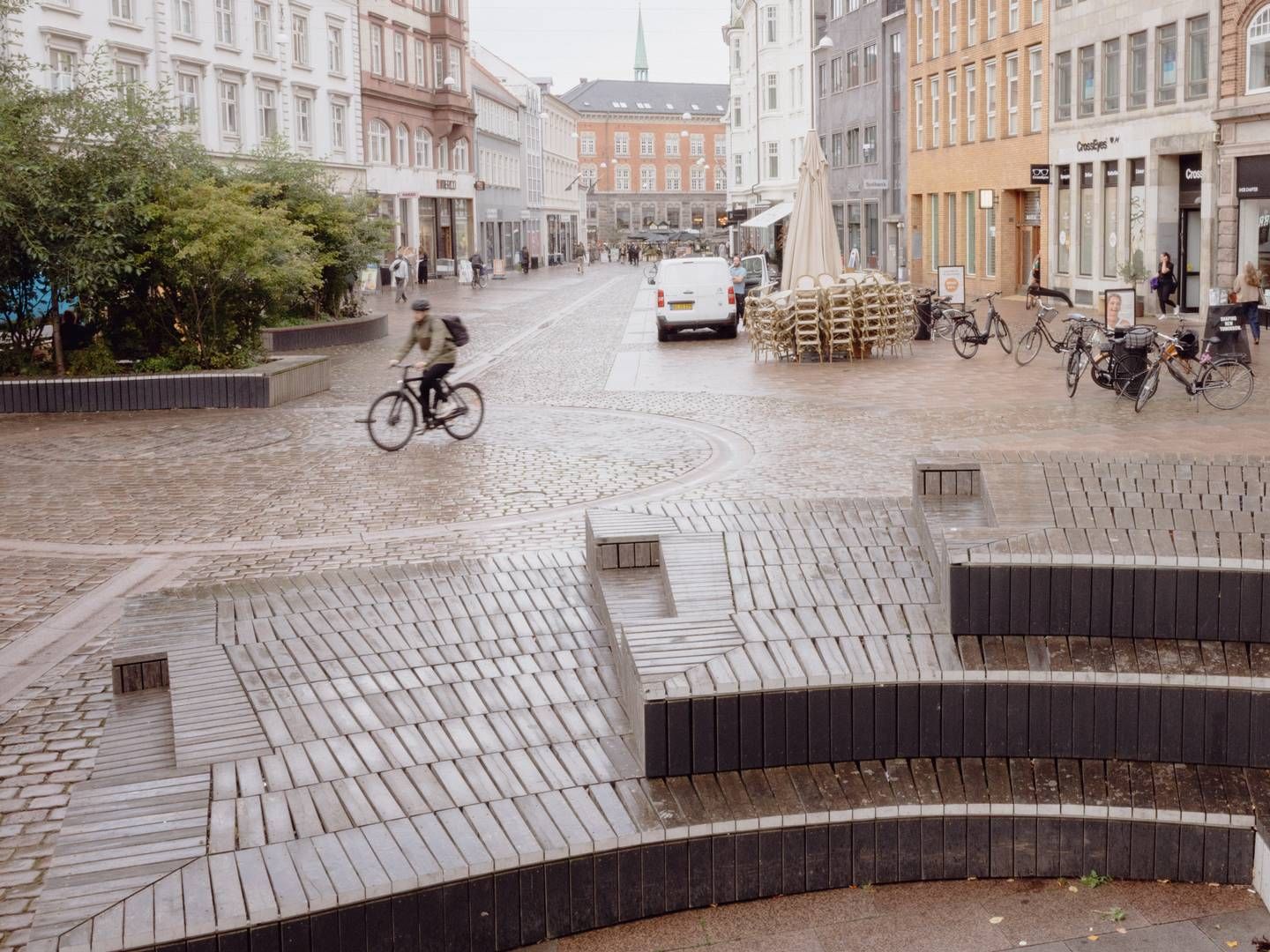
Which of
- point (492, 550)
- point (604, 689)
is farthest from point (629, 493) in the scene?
point (604, 689)

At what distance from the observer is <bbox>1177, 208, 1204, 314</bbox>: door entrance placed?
112 feet

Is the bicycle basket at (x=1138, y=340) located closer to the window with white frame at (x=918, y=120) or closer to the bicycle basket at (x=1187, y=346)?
the bicycle basket at (x=1187, y=346)

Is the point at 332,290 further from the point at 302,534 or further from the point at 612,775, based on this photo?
the point at 612,775

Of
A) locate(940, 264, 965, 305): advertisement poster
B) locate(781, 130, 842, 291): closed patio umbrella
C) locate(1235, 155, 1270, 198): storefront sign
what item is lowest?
locate(940, 264, 965, 305): advertisement poster

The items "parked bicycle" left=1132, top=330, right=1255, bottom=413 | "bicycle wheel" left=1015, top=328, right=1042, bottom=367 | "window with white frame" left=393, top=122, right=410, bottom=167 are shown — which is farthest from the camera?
"window with white frame" left=393, top=122, right=410, bottom=167

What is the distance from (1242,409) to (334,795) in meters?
14.0

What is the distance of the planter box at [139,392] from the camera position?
19406 mm

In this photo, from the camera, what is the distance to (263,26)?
53156 millimetres

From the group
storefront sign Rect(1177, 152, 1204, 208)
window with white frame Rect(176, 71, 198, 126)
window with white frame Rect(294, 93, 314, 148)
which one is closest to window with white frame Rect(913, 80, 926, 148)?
storefront sign Rect(1177, 152, 1204, 208)

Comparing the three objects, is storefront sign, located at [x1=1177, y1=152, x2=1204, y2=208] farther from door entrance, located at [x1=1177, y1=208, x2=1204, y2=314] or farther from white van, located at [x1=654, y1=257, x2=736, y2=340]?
white van, located at [x1=654, y1=257, x2=736, y2=340]

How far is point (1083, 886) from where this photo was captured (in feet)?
17.3

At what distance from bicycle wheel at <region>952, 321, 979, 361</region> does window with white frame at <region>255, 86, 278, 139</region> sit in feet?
107

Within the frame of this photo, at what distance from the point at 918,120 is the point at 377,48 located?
23.6 metres

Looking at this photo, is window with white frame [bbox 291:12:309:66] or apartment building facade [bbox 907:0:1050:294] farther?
window with white frame [bbox 291:12:309:66]
